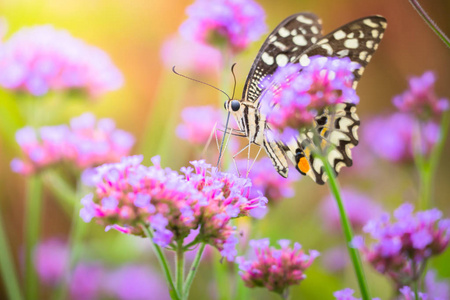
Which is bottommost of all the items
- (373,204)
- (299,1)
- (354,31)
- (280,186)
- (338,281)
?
(338,281)

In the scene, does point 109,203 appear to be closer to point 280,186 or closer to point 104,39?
point 280,186

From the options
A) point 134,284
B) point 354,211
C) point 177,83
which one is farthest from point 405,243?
point 177,83

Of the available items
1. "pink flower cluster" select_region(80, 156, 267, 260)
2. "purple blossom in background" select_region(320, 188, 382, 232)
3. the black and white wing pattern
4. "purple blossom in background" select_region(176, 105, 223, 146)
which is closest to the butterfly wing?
the black and white wing pattern

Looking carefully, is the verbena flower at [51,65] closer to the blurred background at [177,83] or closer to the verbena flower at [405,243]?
the blurred background at [177,83]

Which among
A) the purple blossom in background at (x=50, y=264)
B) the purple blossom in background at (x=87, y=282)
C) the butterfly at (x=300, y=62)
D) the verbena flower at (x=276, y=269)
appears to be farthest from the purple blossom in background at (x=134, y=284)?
the verbena flower at (x=276, y=269)

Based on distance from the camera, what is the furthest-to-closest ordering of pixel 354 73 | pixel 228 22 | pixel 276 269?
pixel 228 22, pixel 354 73, pixel 276 269

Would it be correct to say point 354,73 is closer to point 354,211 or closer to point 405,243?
point 405,243

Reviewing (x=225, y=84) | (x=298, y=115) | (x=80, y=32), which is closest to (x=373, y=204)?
(x=225, y=84)
